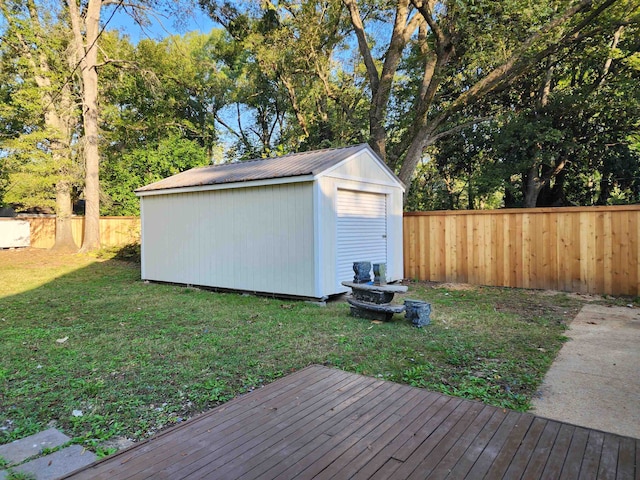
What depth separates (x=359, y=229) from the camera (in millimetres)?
7195

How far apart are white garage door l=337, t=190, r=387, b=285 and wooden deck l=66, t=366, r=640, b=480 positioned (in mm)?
4117

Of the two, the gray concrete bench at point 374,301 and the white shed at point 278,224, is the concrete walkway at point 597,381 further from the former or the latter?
the white shed at point 278,224

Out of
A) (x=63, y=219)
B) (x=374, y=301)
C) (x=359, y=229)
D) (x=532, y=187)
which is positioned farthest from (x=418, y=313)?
(x=63, y=219)

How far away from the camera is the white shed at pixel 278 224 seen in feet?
20.7

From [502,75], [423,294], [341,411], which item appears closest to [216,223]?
[423,294]

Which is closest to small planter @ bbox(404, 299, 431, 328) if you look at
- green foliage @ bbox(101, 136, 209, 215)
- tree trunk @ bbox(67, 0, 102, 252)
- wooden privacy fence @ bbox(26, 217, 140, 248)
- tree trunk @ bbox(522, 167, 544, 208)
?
tree trunk @ bbox(522, 167, 544, 208)

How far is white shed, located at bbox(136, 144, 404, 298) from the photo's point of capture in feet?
20.7

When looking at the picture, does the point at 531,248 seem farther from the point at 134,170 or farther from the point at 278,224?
the point at 134,170

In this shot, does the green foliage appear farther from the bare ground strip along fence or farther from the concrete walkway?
the concrete walkway

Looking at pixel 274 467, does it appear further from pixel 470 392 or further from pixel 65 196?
pixel 65 196

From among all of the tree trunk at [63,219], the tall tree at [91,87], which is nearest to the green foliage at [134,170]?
the tree trunk at [63,219]

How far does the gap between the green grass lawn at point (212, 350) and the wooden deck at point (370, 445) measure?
1.10ft

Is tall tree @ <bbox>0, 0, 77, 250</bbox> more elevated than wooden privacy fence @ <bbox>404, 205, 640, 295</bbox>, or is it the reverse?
tall tree @ <bbox>0, 0, 77, 250</bbox>

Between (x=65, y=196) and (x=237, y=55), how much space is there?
970 cm
